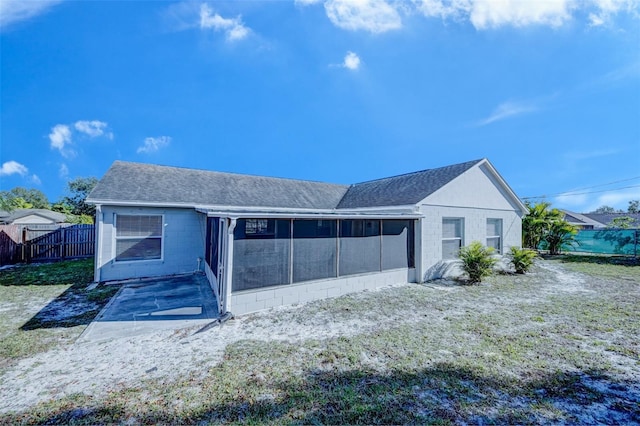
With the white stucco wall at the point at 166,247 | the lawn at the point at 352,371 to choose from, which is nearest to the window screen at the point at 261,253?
the lawn at the point at 352,371

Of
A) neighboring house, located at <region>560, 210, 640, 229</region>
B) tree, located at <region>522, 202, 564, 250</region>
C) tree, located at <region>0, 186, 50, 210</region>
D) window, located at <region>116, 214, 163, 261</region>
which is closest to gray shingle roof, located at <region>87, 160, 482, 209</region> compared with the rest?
window, located at <region>116, 214, 163, 261</region>

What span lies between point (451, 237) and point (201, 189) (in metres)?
10.4

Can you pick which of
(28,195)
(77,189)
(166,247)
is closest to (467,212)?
(166,247)

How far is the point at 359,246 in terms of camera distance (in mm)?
7855

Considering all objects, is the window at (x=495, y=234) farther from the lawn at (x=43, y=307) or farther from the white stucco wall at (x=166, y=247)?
the lawn at (x=43, y=307)

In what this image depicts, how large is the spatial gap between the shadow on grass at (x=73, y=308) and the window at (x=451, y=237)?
34.9ft

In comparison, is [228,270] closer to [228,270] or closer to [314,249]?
A: [228,270]

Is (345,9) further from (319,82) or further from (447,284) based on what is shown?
(447,284)

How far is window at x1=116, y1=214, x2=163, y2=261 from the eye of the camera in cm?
859

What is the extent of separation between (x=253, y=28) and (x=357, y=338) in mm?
11261

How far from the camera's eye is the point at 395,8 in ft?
29.4

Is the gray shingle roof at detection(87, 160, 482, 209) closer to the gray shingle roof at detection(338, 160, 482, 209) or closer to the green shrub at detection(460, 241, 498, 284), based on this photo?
the gray shingle roof at detection(338, 160, 482, 209)

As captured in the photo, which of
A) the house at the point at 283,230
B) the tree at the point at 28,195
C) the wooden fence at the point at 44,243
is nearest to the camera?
the house at the point at 283,230

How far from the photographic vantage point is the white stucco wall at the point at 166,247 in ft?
27.3
